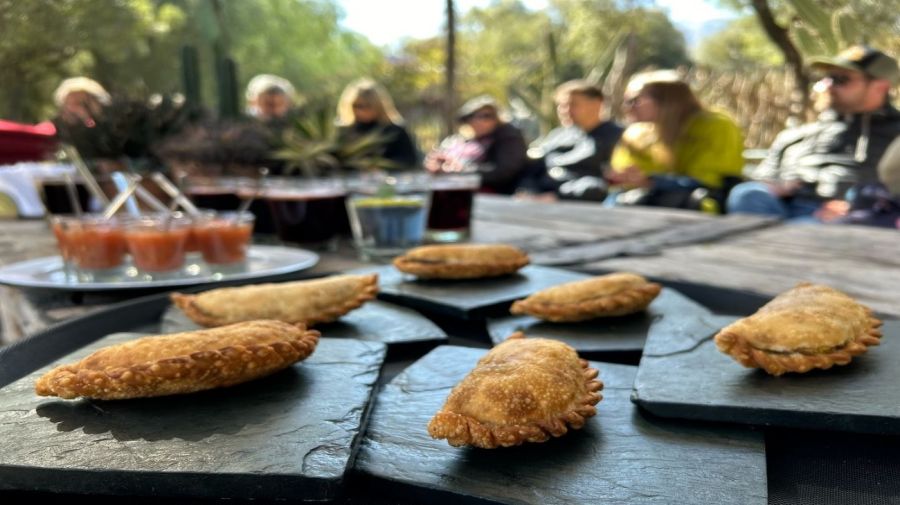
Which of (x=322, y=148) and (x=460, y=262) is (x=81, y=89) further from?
(x=460, y=262)

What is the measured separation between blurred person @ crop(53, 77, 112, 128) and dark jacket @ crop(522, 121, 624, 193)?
12.5ft

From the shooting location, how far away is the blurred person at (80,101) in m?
2.00

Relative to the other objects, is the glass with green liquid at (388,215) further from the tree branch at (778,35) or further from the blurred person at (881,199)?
the blurred person at (881,199)

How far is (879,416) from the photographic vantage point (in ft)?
2.06

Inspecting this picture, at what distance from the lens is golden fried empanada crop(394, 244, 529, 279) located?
132 cm

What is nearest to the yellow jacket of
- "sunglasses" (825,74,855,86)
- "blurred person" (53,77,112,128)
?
"sunglasses" (825,74,855,86)

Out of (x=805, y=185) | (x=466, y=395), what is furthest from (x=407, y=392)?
(x=805, y=185)

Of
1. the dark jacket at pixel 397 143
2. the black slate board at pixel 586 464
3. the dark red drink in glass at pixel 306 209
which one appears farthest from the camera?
the dark jacket at pixel 397 143

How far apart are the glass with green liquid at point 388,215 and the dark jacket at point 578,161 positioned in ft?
12.1

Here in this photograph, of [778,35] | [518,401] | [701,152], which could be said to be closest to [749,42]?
[778,35]

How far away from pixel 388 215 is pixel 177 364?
3.54 feet

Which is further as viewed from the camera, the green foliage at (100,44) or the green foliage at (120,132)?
the green foliage at (120,132)

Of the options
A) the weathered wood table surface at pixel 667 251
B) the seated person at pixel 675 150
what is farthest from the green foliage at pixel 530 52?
the weathered wood table surface at pixel 667 251

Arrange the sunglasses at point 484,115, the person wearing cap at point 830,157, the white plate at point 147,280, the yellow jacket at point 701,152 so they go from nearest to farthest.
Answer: the white plate at point 147,280 < the person wearing cap at point 830,157 < the yellow jacket at point 701,152 < the sunglasses at point 484,115
